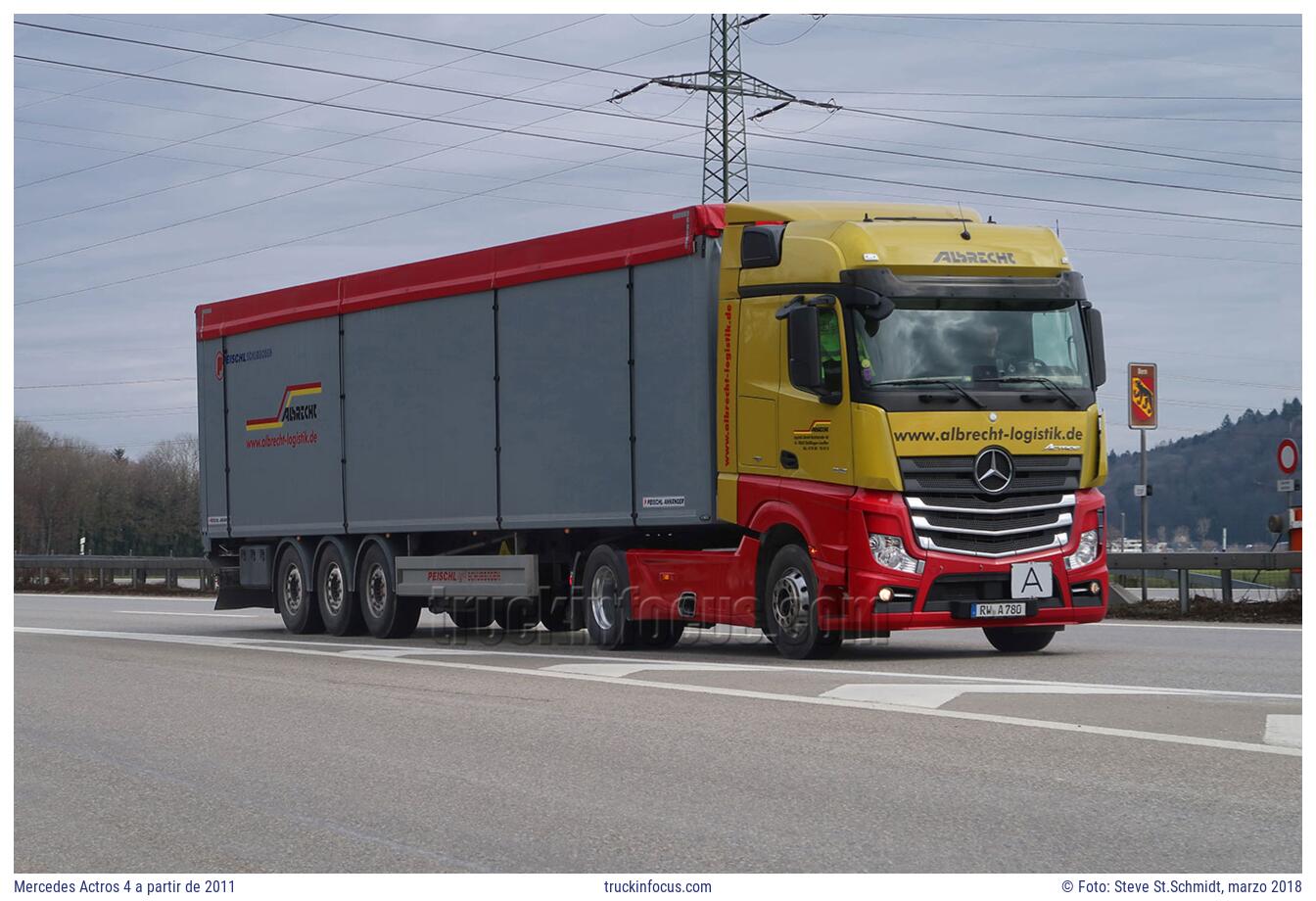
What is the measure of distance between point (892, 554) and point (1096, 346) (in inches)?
97.9

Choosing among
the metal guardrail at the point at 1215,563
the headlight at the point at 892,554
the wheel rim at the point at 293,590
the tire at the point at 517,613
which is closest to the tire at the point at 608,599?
the tire at the point at 517,613

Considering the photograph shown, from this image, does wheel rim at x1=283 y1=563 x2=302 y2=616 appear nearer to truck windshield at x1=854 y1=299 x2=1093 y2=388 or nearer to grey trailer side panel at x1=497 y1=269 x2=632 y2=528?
grey trailer side panel at x1=497 y1=269 x2=632 y2=528

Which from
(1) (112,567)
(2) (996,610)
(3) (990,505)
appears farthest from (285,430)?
(1) (112,567)

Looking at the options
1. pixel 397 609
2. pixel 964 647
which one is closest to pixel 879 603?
pixel 964 647

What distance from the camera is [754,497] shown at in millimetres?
15344

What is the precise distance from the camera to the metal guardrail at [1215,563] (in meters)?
20.7

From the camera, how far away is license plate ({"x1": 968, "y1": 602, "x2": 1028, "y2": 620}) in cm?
1455

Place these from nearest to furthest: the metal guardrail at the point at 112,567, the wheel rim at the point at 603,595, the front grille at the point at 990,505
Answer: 1. the front grille at the point at 990,505
2. the wheel rim at the point at 603,595
3. the metal guardrail at the point at 112,567

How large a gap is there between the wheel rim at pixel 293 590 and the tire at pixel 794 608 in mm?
7887

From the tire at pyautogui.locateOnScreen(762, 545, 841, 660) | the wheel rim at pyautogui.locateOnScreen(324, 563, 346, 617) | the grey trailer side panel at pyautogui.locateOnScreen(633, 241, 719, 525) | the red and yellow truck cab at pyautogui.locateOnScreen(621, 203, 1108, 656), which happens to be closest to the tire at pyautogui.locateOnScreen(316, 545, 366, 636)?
the wheel rim at pyautogui.locateOnScreen(324, 563, 346, 617)

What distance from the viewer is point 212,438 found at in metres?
23.2

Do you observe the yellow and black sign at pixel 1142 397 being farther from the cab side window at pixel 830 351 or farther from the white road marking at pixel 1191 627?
the cab side window at pixel 830 351

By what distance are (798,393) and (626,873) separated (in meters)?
8.80

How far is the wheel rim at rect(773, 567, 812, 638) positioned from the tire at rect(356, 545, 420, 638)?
580 centimetres
